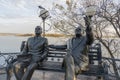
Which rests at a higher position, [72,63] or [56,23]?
[56,23]

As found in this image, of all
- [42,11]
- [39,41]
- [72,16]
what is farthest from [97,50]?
[72,16]

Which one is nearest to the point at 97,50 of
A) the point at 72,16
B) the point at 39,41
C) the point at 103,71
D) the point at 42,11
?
the point at 103,71

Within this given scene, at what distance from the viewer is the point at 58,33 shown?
11766 millimetres

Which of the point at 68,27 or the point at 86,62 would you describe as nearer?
the point at 86,62

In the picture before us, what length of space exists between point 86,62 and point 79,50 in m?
0.30

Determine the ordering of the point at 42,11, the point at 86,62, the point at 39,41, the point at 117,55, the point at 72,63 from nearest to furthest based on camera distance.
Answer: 1. the point at 72,63
2. the point at 86,62
3. the point at 39,41
4. the point at 42,11
5. the point at 117,55

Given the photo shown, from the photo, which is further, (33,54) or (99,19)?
(99,19)

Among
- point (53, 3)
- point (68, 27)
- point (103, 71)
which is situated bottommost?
point (103, 71)

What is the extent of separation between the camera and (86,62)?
18.4 feet

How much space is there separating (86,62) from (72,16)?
5.79m

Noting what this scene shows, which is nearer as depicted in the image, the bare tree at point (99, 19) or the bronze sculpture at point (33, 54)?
the bronze sculpture at point (33, 54)

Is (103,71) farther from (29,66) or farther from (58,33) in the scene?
(58,33)

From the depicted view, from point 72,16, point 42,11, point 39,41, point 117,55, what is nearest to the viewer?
point 39,41

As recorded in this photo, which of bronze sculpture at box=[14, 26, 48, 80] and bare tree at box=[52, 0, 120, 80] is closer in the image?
bronze sculpture at box=[14, 26, 48, 80]
